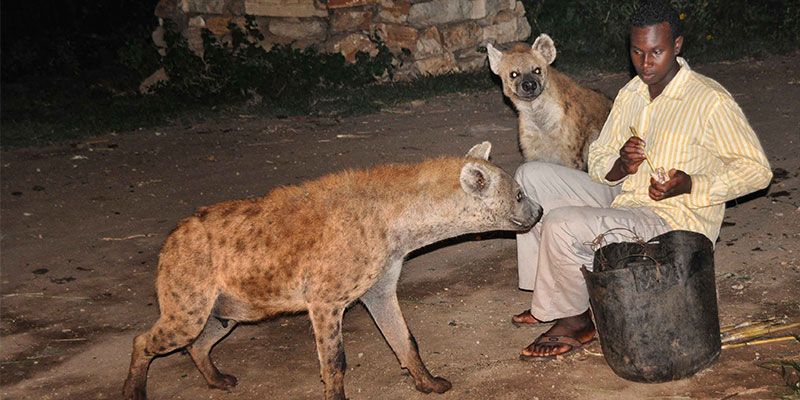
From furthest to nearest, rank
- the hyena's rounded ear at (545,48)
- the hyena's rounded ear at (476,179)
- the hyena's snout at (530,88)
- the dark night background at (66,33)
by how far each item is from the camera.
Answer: the dark night background at (66,33), the hyena's rounded ear at (545,48), the hyena's snout at (530,88), the hyena's rounded ear at (476,179)

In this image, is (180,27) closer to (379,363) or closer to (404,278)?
(404,278)

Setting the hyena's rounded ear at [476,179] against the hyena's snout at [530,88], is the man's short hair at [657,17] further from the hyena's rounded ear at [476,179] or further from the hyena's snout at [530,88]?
the hyena's snout at [530,88]

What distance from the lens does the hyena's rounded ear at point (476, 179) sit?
10.4 feet

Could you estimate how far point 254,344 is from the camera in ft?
12.4

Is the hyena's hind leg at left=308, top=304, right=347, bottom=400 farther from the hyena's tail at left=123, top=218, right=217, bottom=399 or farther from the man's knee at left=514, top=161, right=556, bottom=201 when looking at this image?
the man's knee at left=514, top=161, right=556, bottom=201

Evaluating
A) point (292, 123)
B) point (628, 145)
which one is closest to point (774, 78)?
point (292, 123)

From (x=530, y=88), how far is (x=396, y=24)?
317cm

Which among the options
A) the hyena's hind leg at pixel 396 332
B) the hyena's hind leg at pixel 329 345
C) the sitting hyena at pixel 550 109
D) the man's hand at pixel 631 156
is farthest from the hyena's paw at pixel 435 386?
the sitting hyena at pixel 550 109

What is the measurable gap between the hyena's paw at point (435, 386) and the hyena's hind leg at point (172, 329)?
719 mm

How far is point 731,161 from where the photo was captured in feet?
9.77

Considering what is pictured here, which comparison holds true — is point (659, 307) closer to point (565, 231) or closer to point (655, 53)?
point (565, 231)

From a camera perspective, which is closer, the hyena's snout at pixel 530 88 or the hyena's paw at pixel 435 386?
the hyena's paw at pixel 435 386

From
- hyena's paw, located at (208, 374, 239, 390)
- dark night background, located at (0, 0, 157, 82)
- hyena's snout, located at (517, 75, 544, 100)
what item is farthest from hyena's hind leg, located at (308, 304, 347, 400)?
dark night background, located at (0, 0, 157, 82)

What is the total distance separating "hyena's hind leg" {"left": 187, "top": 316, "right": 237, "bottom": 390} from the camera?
3.40m
